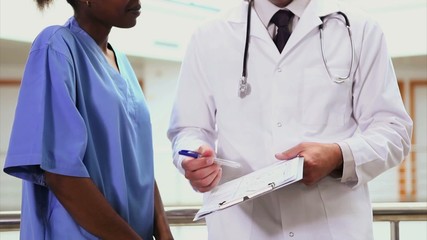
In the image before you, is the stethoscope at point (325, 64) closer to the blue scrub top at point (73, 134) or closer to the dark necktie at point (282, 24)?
the dark necktie at point (282, 24)

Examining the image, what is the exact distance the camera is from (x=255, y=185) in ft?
3.83

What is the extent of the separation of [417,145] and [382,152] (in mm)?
6478

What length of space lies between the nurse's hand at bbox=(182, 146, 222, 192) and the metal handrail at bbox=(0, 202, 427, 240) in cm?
44

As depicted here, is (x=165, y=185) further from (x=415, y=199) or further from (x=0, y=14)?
(x=415, y=199)

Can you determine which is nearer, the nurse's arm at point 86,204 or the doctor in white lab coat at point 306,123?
the nurse's arm at point 86,204

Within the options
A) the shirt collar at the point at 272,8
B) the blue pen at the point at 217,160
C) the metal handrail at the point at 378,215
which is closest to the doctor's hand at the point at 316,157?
the blue pen at the point at 217,160

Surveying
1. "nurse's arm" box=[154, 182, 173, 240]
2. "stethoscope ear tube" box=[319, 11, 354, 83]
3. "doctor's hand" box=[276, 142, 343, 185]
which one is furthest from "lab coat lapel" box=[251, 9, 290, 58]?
"nurse's arm" box=[154, 182, 173, 240]

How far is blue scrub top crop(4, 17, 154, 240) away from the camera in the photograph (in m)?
1.14

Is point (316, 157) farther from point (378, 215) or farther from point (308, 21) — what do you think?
point (378, 215)

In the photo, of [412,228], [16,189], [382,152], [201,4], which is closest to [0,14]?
[16,189]

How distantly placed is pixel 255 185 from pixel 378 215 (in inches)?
31.5

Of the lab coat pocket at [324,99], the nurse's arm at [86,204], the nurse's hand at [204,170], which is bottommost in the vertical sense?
the nurse's arm at [86,204]

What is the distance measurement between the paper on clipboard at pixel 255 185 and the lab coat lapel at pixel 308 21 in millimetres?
311

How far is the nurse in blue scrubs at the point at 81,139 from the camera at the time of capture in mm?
1139
